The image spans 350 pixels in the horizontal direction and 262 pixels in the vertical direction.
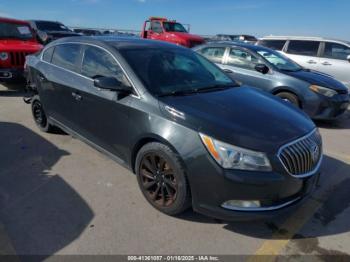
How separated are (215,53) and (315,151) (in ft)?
16.4

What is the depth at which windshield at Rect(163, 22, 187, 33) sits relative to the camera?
1718 centimetres

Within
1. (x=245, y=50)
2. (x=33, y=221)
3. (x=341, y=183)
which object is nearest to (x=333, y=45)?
(x=245, y=50)

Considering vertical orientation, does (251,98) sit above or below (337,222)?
above

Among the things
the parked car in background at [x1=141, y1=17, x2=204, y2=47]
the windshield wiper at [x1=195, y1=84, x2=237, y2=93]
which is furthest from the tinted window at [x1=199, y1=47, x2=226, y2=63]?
the parked car in background at [x1=141, y1=17, x2=204, y2=47]

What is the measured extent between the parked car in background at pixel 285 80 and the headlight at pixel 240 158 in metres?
4.27

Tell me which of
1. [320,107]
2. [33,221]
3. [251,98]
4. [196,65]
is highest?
[196,65]

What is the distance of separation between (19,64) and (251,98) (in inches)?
265

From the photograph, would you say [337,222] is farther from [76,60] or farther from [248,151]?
[76,60]

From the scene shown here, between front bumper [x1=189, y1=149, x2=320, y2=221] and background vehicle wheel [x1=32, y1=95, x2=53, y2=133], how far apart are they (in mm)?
3358

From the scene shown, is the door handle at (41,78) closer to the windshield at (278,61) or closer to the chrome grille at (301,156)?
the chrome grille at (301,156)

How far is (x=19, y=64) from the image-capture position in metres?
8.03

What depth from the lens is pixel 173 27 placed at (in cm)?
1747

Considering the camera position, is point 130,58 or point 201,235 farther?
point 130,58

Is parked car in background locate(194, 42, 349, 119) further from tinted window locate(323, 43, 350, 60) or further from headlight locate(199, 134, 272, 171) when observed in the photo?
headlight locate(199, 134, 272, 171)
